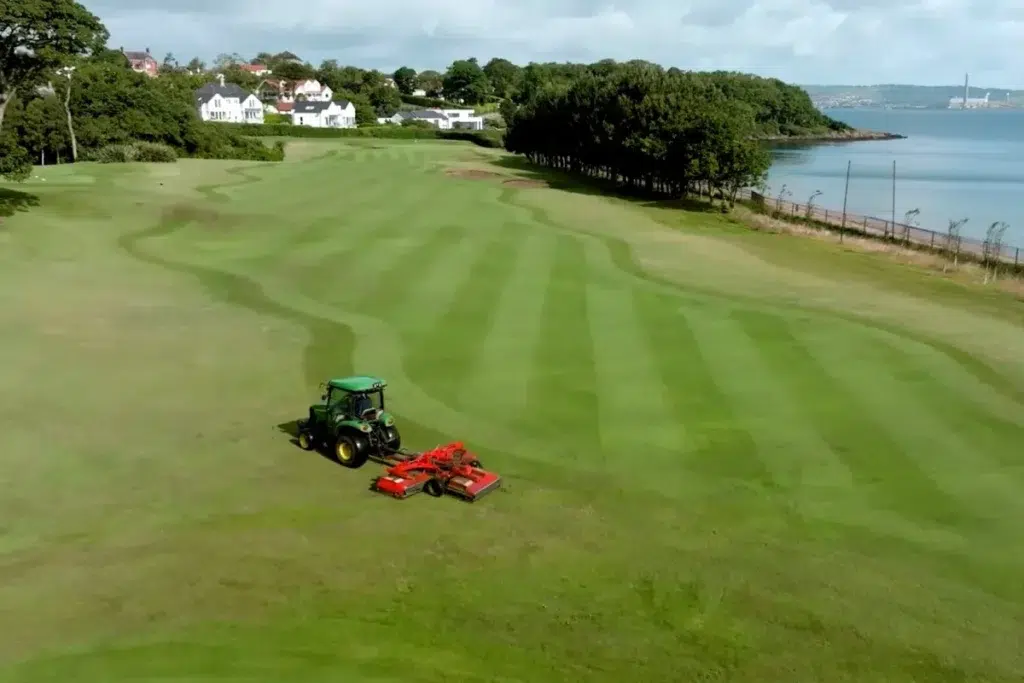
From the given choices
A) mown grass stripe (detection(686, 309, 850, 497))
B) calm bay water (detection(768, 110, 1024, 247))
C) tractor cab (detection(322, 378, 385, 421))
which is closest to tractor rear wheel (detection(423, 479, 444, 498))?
tractor cab (detection(322, 378, 385, 421))

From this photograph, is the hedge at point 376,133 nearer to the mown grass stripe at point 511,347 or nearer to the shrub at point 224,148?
the shrub at point 224,148

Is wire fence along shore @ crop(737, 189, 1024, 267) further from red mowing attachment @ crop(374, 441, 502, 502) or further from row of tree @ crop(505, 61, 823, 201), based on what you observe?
red mowing attachment @ crop(374, 441, 502, 502)

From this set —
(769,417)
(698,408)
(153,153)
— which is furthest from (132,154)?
(769,417)

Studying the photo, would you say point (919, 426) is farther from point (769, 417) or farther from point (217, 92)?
point (217, 92)

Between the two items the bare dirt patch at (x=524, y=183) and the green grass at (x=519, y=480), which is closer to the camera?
the green grass at (x=519, y=480)

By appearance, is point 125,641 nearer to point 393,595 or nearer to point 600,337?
point 393,595

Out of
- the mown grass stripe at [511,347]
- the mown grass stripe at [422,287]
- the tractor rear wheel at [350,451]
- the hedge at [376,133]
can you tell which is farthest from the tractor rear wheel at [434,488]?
the hedge at [376,133]

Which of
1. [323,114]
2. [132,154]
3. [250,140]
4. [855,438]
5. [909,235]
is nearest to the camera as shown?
[855,438]
